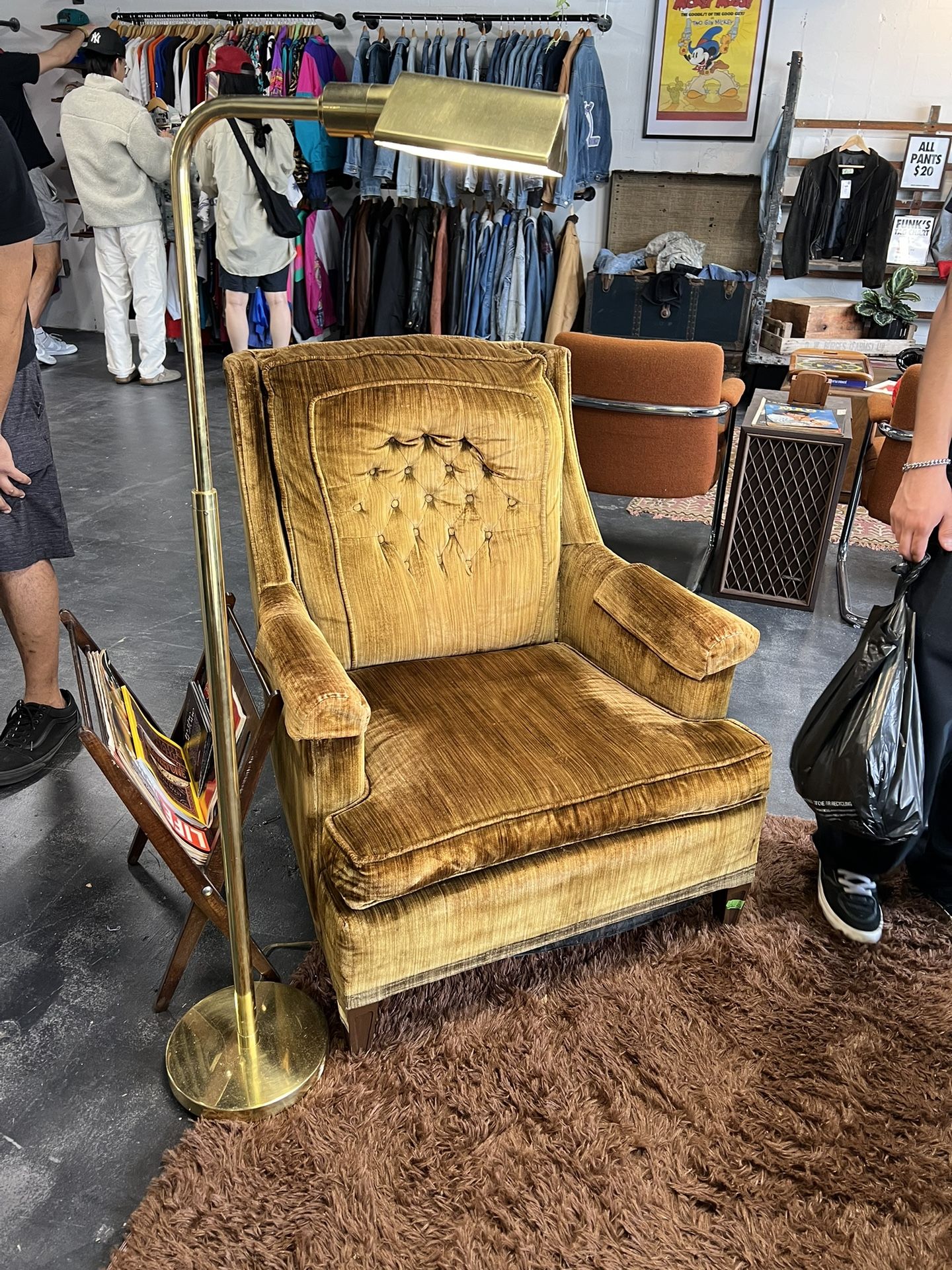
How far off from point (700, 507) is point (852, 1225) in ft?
10.4

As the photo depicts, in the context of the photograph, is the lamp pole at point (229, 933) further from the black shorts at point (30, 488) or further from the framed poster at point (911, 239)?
the framed poster at point (911, 239)

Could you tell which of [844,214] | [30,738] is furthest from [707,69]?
[30,738]

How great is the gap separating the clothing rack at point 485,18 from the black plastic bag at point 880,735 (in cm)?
547

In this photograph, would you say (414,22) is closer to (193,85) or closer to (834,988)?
(193,85)

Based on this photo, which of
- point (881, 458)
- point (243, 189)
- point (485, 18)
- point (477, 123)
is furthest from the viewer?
point (485, 18)

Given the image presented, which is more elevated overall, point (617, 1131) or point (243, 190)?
point (243, 190)

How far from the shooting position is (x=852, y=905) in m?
1.78

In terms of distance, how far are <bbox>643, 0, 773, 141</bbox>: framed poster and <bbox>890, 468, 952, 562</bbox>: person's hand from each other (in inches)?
201

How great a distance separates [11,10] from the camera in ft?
22.5

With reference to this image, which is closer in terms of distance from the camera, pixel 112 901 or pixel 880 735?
pixel 880 735

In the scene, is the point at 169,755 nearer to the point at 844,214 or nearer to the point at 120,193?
the point at 120,193

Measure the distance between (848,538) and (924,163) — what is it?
331 cm

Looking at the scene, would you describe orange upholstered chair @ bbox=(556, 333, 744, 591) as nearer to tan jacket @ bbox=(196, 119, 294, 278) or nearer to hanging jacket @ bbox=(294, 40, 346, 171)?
tan jacket @ bbox=(196, 119, 294, 278)

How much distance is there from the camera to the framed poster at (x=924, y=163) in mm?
5383
